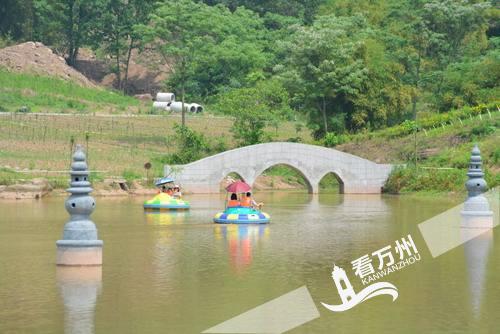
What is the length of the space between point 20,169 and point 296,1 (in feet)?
180

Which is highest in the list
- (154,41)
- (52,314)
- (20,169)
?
(154,41)

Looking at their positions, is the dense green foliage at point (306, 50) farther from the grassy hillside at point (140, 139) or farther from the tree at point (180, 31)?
the grassy hillside at point (140, 139)

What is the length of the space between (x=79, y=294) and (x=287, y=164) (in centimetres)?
3786

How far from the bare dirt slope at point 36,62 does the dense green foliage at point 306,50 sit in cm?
643

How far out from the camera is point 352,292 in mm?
25500

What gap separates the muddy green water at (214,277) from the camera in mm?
22359

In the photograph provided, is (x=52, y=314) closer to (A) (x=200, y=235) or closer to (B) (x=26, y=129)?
(A) (x=200, y=235)

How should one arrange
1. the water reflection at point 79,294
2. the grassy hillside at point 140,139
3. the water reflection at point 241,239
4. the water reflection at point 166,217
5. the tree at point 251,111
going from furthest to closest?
the tree at point 251,111, the grassy hillside at point 140,139, the water reflection at point 166,217, the water reflection at point 241,239, the water reflection at point 79,294

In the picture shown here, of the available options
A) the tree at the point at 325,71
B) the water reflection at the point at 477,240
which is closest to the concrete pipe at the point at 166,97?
the tree at the point at 325,71

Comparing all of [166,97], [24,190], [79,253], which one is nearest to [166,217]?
[24,190]

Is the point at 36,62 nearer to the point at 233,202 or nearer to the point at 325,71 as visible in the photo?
the point at 325,71

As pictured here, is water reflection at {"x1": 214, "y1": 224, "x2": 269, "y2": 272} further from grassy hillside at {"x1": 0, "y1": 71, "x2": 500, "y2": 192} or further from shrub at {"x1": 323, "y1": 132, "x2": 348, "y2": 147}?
shrub at {"x1": 323, "y1": 132, "x2": 348, "y2": 147}

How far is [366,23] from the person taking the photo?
84.1 meters

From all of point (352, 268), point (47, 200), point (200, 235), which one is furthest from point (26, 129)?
point (352, 268)
